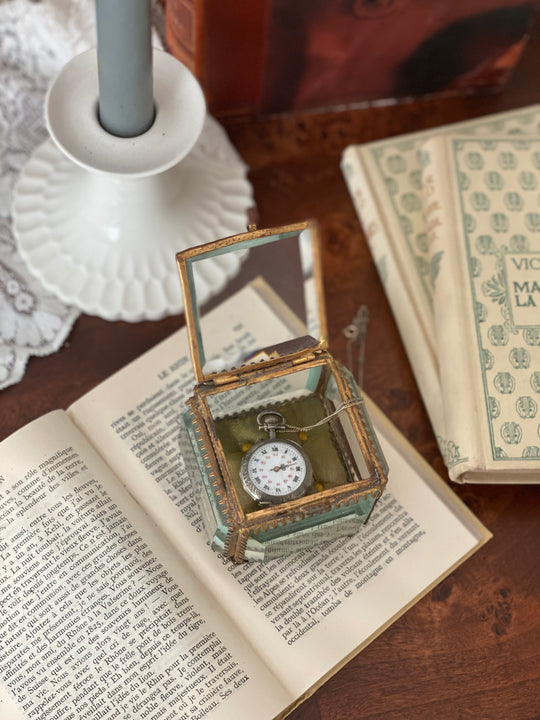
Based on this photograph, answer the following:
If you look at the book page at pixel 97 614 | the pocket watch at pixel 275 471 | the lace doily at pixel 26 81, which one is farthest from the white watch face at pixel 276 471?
the lace doily at pixel 26 81

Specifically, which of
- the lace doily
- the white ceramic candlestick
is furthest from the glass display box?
the lace doily

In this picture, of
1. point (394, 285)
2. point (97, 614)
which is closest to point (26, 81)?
point (394, 285)

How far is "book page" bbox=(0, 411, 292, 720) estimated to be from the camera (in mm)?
642

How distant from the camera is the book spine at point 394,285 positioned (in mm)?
779

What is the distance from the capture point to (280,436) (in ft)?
2.31

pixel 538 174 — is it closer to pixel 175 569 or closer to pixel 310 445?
pixel 310 445

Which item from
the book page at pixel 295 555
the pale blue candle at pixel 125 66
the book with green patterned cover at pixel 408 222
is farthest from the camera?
the book with green patterned cover at pixel 408 222

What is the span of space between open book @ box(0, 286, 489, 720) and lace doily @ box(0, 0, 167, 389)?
15cm

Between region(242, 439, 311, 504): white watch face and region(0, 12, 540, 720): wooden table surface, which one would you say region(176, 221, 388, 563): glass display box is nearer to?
region(242, 439, 311, 504): white watch face

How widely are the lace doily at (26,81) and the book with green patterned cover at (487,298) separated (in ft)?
1.26

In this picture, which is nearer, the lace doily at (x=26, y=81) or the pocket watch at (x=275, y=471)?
the pocket watch at (x=275, y=471)

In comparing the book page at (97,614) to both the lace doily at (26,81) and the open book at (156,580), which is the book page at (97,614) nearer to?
the open book at (156,580)

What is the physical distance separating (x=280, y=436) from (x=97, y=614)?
23cm

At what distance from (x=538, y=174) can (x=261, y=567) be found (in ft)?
1.68
